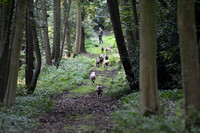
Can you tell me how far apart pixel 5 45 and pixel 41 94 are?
4719mm

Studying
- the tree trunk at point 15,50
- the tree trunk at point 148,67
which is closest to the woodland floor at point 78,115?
the tree trunk at point 148,67

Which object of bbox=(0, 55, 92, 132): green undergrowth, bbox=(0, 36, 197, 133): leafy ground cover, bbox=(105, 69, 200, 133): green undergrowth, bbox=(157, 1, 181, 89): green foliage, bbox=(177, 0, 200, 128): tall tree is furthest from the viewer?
bbox=(157, 1, 181, 89): green foliage

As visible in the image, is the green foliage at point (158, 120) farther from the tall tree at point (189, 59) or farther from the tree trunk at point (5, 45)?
the tree trunk at point (5, 45)

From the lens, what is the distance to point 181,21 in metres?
5.72

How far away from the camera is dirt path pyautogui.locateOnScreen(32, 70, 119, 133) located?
25.7 ft

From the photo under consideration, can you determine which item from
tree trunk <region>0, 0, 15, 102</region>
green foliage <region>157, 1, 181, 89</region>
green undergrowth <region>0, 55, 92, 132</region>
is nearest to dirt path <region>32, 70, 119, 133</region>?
green undergrowth <region>0, 55, 92, 132</region>

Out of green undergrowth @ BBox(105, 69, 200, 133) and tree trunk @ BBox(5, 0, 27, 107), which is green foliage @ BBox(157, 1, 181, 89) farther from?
tree trunk @ BBox(5, 0, 27, 107)

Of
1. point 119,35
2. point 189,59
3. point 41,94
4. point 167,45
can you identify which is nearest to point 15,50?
point 41,94

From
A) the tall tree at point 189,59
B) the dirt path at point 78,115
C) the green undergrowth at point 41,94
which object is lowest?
the dirt path at point 78,115

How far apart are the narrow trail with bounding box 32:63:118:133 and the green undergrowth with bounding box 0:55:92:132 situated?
0.41 meters

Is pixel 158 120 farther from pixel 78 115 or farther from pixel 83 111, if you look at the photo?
pixel 83 111

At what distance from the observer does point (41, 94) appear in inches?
548

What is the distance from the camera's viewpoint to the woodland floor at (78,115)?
309 inches

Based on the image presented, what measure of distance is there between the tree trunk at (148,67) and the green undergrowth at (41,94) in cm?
358
